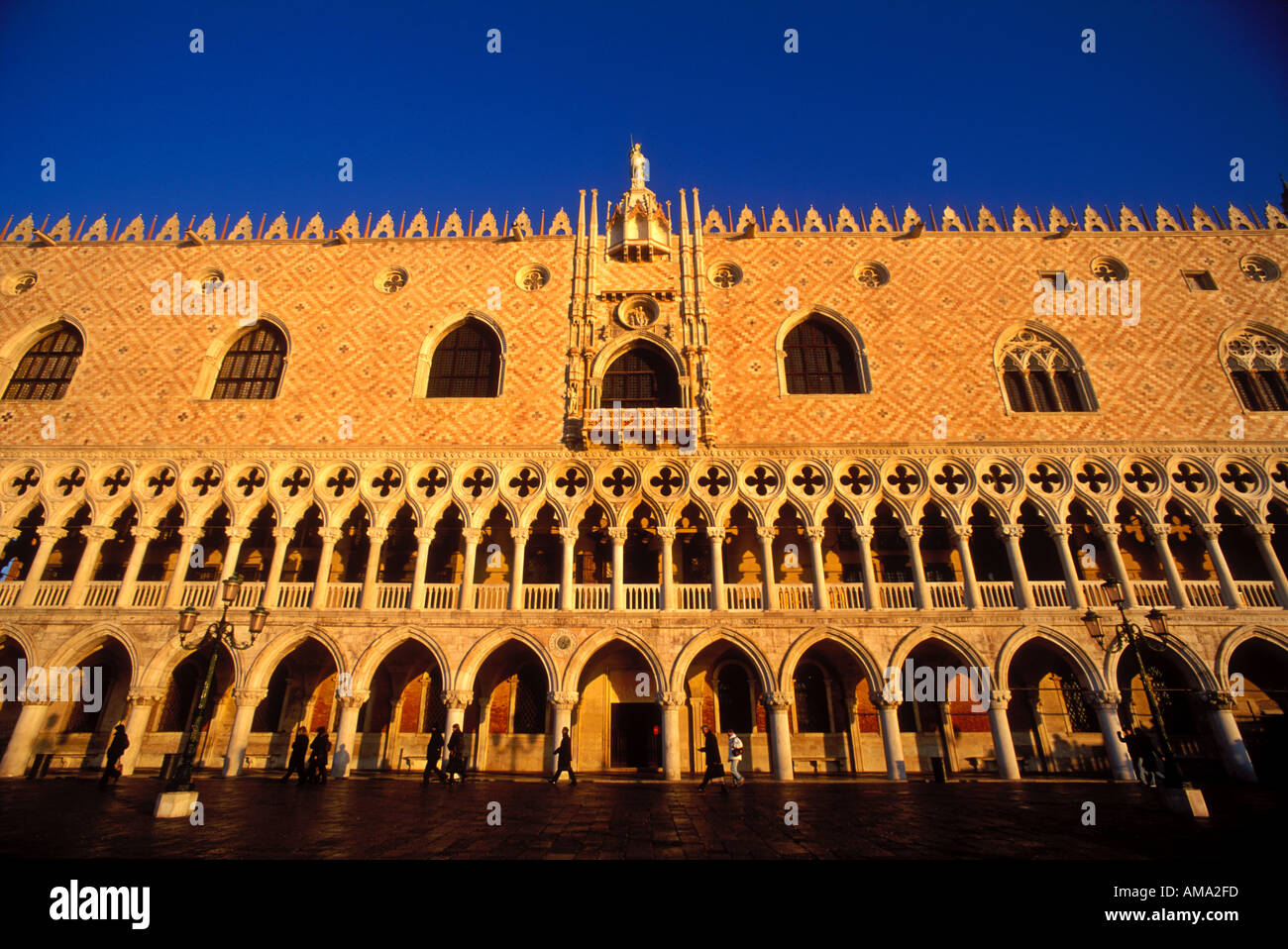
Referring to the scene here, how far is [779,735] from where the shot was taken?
43.4ft

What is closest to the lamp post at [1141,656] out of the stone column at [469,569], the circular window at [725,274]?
the stone column at [469,569]

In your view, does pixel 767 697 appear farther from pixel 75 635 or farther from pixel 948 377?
pixel 75 635

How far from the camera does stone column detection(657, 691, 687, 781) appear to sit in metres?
12.9

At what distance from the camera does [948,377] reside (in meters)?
16.6

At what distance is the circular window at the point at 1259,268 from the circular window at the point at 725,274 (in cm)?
1475

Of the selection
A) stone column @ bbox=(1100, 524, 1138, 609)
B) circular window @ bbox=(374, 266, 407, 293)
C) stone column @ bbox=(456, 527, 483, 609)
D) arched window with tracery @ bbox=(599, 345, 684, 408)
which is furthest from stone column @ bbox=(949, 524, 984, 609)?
circular window @ bbox=(374, 266, 407, 293)

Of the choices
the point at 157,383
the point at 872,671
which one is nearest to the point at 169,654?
the point at 157,383

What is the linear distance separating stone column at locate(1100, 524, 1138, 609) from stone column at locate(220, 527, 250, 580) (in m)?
20.2

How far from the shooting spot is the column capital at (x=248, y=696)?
543 inches

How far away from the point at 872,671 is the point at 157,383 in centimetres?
2018

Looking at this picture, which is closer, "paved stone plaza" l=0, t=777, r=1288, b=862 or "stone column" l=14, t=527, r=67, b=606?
"paved stone plaza" l=0, t=777, r=1288, b=862

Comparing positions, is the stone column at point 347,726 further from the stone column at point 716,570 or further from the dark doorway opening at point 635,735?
the stone column at point 716,570

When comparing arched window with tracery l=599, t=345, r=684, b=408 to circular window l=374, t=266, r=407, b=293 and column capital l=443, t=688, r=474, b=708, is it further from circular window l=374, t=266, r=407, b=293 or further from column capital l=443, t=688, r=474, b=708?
column capital l=443, t=688, r=474, b=708
